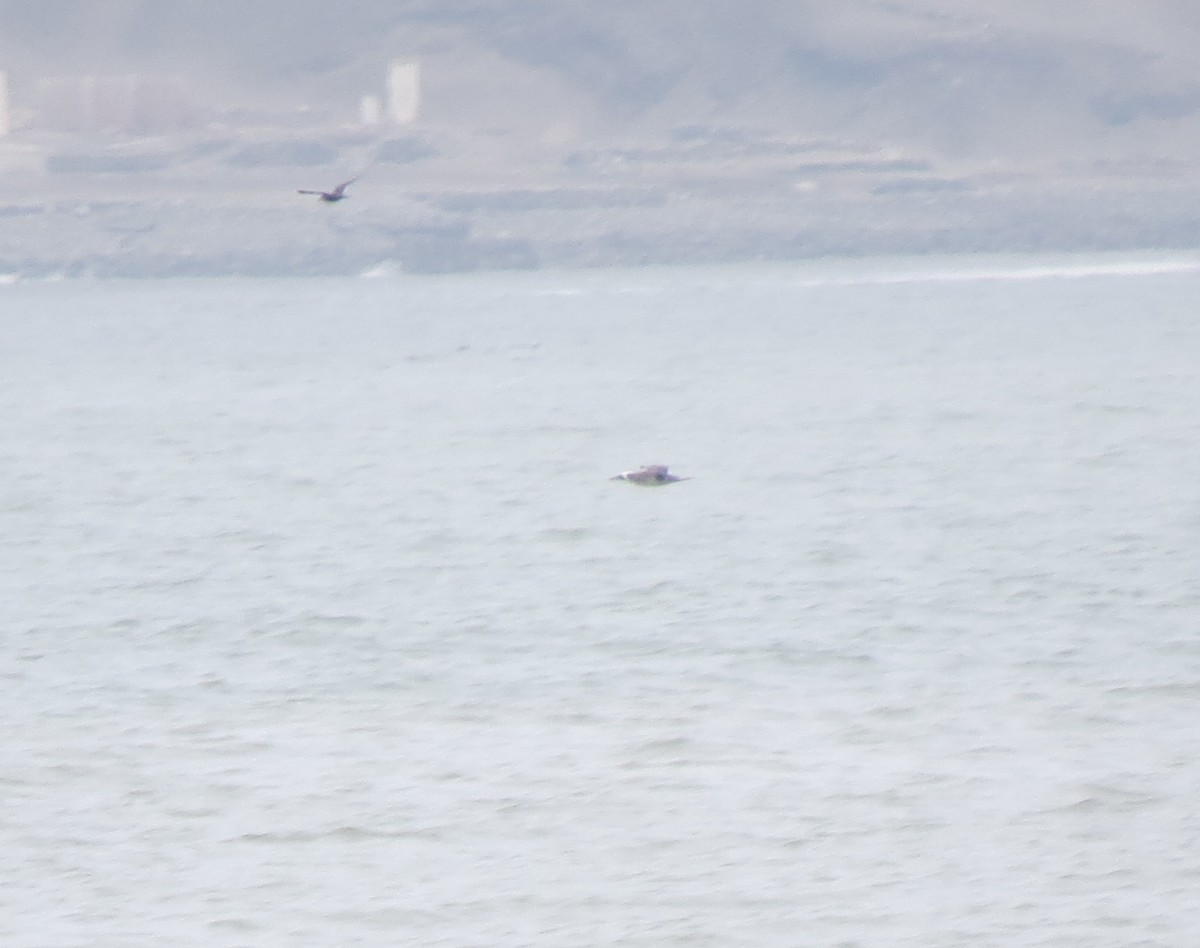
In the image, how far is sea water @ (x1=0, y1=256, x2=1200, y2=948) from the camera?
40.9 feet

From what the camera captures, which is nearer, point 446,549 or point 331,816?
point 331,816

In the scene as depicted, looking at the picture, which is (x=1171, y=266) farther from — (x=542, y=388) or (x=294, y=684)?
(x=294, y=684)

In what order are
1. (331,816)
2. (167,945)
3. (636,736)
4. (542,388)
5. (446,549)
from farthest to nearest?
(542,388) → (446,549) → (636,736) → (331,816) → (167,945)

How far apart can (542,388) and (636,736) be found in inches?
1941

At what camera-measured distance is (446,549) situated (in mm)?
28375

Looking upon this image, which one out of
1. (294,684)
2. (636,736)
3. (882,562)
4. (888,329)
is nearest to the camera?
(636,736)

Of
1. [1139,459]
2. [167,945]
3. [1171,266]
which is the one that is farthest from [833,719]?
[1171,266]

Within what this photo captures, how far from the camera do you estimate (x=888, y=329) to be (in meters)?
93.3

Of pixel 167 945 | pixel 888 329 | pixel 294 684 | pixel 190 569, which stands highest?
pixel 167 945

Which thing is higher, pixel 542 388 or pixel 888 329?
pixel 542 388

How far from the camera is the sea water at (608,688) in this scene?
40.9 feet

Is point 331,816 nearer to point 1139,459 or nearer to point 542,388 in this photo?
point 1139,459

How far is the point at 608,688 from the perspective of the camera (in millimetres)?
17812

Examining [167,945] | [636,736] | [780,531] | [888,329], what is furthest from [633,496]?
[888,329]
